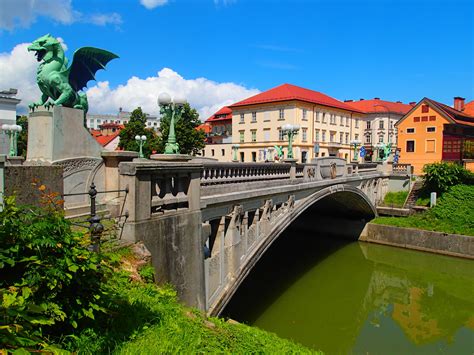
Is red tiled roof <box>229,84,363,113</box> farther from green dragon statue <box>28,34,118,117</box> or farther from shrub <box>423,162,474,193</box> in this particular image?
green dragon statue <box>28,34,118,117</box>

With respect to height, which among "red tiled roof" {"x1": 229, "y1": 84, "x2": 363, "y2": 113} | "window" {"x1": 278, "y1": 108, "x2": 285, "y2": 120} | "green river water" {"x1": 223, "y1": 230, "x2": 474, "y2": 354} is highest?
"red tiled roof" {"x1": 229, "y1": 84, "x2": 363, "y2": 113}

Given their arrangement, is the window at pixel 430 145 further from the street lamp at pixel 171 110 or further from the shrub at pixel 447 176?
the street lamp at pixel 171 110

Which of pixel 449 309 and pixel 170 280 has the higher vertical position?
pixel 170 280

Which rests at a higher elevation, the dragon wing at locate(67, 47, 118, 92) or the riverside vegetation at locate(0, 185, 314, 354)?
the dragon wing at locate(67, 47, 118, 92)

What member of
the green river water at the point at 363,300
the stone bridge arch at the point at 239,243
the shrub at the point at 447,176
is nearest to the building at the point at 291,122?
the shrub at the point at 447,176

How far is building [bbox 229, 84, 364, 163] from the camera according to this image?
48.8m

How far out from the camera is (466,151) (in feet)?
118

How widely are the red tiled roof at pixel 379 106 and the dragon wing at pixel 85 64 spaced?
6118 centimetres

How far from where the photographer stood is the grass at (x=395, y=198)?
27.8 meters

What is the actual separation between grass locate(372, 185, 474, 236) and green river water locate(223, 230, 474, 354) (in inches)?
77.8

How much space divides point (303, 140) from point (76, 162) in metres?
43.9

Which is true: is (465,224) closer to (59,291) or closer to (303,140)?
(59,291)

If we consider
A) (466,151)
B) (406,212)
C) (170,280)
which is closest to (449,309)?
(406,212)

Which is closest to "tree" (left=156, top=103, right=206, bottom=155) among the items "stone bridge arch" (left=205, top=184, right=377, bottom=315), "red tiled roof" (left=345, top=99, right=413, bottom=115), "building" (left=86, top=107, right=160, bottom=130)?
"red tiled roof" (left=345, top=99, right=413, bottom=115)
